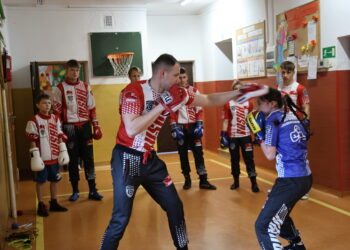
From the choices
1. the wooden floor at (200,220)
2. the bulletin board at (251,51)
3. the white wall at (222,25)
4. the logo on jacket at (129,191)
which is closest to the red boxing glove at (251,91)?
the logo on jacket at (129,191)

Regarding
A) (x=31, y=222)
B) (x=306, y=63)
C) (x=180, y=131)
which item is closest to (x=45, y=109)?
(x=31, y=222)

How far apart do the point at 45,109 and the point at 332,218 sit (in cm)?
363

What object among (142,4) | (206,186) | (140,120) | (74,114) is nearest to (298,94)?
(206,186)

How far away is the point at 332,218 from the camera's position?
14.6 feet

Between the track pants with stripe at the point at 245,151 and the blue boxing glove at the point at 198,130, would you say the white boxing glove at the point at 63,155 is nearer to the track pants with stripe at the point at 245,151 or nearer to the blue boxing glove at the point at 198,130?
the blue boxing glove at the point at 198,130

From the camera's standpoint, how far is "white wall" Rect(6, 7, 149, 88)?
8031 mm

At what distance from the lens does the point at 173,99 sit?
263cm

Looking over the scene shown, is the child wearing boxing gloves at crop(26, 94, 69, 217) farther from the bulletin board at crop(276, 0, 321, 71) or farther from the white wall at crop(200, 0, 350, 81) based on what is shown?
the white wall at crop(200, 0, 350, 81)

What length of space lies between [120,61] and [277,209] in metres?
6.22

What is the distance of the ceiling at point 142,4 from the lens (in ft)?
25.5

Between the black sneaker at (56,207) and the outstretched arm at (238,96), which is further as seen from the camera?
the black sneaker at (56,207)

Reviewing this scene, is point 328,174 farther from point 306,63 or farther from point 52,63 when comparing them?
point 52,63

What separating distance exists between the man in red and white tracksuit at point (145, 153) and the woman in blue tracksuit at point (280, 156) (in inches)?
10.3

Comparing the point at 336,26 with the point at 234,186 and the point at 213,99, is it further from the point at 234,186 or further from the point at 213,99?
the point at 213,99
